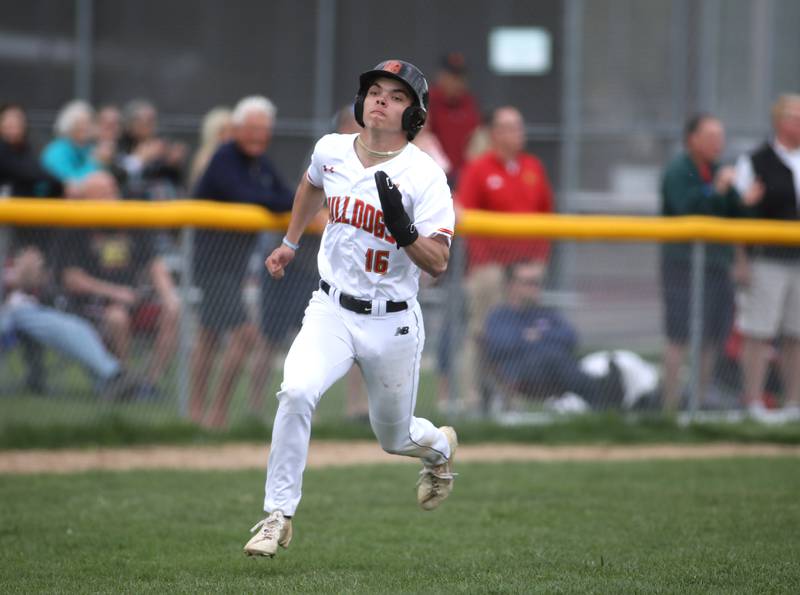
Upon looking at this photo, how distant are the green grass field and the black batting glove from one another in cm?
149

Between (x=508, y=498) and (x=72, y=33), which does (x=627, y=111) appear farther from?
(x=508, y=498)

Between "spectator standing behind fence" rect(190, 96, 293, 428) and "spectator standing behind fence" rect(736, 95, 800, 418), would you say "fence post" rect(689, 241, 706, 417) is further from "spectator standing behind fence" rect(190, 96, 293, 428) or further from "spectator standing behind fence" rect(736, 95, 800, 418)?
"spectator standing behind fence" rect(190, 96, 293, 428)

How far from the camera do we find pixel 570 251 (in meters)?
10.3

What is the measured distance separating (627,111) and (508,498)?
7.75 meters

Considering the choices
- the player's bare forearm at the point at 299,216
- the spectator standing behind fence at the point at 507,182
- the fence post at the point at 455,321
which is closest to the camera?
the player's bare forearm at the point at 299,216

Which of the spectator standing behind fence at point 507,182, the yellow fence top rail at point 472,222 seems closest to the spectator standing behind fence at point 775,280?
the yellow fence top rail at point 472,222

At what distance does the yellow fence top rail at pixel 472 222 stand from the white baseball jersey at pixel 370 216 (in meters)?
3.45

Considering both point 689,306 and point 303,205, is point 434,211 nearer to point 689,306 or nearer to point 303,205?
point 303,205

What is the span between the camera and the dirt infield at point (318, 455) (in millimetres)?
8766

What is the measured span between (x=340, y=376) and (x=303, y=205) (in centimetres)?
88

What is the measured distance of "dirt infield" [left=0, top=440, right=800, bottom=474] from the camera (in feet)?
28.8

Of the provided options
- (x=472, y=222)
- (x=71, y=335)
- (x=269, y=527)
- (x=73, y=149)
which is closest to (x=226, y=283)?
(x=71, y=335)

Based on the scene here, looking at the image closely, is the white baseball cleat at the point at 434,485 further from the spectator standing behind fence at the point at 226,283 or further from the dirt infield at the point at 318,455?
the spectator standing behind fence at the point at 226,283

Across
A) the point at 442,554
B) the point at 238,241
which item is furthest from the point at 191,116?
the point at 442,554
